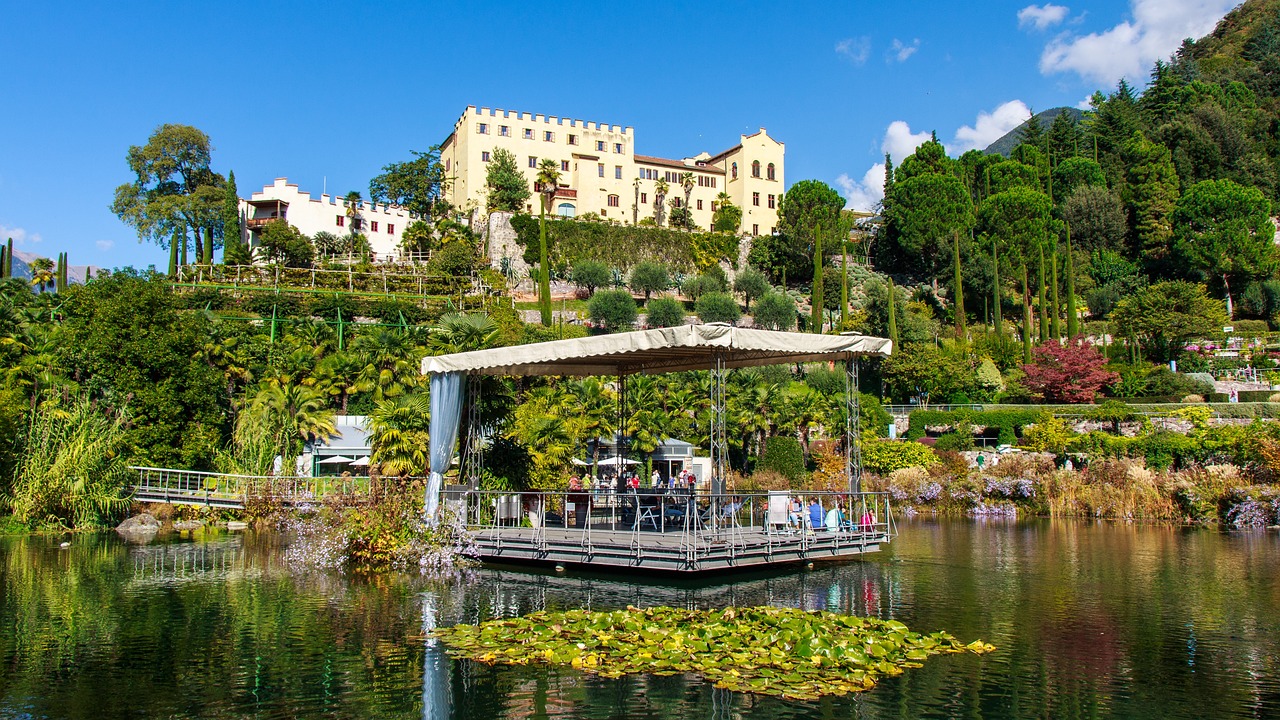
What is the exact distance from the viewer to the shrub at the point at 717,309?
53.8 m

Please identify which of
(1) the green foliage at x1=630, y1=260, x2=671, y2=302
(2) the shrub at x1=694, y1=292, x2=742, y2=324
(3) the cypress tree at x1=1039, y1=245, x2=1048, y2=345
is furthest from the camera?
(1) the green foliage at x1=630, y1=260, x2=671, y2=302

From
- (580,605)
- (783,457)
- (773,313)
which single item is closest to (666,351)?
(580,605)

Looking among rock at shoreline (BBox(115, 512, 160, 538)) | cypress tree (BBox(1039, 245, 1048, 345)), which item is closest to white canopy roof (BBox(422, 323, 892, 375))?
rock at shoreline (BBox(115, 512, 160, 538))

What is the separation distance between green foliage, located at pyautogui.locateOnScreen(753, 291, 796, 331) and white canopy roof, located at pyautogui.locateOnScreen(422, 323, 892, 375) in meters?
37.6

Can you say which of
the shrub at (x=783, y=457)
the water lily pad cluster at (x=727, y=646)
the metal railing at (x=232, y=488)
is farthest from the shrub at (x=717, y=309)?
the water lily pad cluster at (x=727, y=646)

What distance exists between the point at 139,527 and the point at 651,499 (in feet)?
44.8

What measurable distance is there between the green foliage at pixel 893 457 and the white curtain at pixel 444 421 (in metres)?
19.0

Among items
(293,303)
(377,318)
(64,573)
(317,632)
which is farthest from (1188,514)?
(293,303)

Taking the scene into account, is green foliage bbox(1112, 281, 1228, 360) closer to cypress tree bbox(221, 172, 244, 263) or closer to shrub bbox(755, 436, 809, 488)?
shrub bbox(755, 436, 809, 488)

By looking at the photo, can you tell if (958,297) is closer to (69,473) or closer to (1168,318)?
(1168,318)

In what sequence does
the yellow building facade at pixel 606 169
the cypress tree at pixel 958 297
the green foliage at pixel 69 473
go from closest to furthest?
the green foliage at pixel 69 473 < the cypress tree at pixel 958 297 < the yellow building facade at pixel 606 169

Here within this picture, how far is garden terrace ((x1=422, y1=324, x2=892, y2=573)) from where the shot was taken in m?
13.9

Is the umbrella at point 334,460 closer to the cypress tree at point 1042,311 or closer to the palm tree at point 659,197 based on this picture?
the cypress tree at point 1042,311

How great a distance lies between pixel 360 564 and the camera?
15.9 meters
